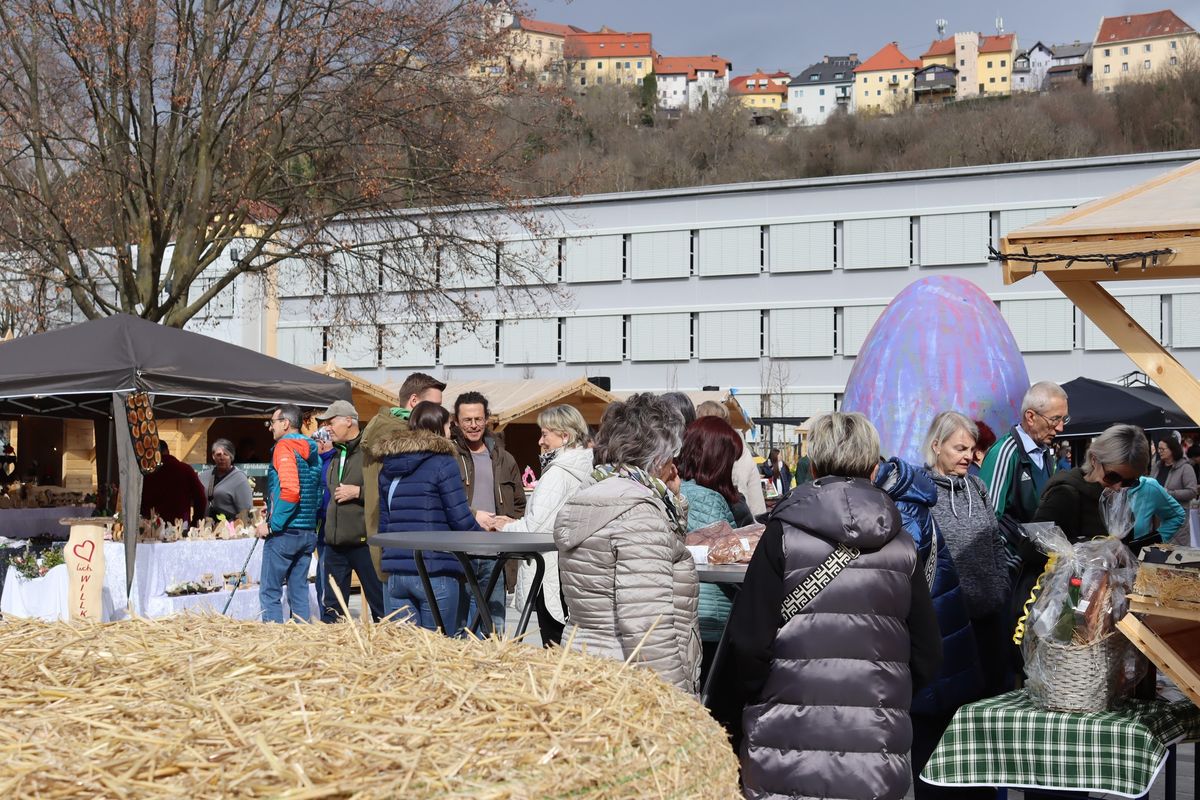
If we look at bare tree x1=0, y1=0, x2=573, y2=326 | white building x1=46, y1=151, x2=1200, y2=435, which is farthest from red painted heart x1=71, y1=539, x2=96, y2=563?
white building x1=46, y1=151, x2=1200, y2=435

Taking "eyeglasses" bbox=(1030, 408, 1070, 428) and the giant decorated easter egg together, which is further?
the giant decorated easter egg

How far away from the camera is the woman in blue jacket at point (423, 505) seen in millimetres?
6984

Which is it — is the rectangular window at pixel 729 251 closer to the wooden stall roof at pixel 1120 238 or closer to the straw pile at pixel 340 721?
the wooden stall roof at pixel 1120 238

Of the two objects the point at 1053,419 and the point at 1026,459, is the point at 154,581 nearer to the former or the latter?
the point at 1026,459

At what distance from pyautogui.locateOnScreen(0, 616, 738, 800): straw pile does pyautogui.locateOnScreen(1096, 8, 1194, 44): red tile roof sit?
494 ft

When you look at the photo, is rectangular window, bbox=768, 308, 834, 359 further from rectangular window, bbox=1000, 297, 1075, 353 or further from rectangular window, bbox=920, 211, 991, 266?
rectangular window, bbox=1000, 297, 1075, 353

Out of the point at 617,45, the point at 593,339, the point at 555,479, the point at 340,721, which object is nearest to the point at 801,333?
the point at 593,339

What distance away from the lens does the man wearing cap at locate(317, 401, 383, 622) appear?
8.70 m

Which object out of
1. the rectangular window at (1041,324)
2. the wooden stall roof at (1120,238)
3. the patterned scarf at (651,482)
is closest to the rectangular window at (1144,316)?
the rectangular window at (1041,324)

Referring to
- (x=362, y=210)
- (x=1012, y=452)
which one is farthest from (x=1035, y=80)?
(x=1012, y=452)

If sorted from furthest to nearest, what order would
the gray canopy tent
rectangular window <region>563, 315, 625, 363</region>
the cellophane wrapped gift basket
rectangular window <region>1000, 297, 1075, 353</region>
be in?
rectangular window <region>563, 315, 625, 363</region> → rectangular window <region>1000, 297, 1075, 353</region> → the gray canopy tent → the cellophane wrapped gift basket

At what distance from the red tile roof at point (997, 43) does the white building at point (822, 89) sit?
14.7 m

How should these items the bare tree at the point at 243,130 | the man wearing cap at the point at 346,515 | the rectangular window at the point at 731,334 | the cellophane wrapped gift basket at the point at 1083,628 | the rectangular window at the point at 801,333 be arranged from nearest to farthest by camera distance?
1. the cellophane wrapped gift basket at the point at 1083,628
2. the man wearing cap at the point at 346,515
3. the bare tree at the point at 243,130
4. the rectangular window at the point at 801,333
5. the rectangular window at the point at 731,334

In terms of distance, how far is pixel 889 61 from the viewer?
14825 centimetres
